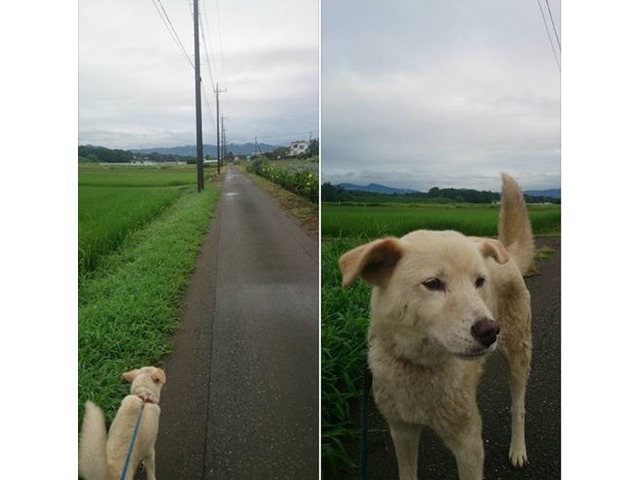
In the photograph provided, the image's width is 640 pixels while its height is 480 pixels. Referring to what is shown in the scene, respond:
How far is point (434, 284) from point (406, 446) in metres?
0.55

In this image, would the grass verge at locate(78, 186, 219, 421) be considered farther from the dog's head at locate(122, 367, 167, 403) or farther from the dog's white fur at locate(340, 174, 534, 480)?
the dog's white fur at locate(340, 174, 534, 480)

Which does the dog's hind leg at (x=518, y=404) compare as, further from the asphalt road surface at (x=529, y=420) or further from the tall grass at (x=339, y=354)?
the tall grass at (x=339, y=354)

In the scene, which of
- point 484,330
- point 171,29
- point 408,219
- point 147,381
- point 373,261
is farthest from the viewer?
point 171,29

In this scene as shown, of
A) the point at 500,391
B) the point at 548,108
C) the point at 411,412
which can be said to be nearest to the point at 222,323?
the point at 411,412

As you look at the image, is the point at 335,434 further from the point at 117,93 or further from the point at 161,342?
the point at 117,93

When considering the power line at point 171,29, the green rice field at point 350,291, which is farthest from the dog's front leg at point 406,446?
the power line at point 171,29

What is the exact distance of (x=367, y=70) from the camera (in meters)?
1.97

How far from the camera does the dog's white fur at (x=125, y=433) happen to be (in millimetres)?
1785

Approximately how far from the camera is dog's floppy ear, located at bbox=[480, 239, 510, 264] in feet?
5.84

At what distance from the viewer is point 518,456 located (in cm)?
191

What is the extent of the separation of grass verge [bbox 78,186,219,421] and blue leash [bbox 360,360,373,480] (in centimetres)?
64

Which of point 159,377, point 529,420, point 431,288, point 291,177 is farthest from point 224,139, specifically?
point 529,420

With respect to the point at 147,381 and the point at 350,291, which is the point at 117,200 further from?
the point at 350,291

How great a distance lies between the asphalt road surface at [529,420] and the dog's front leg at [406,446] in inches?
0.7
